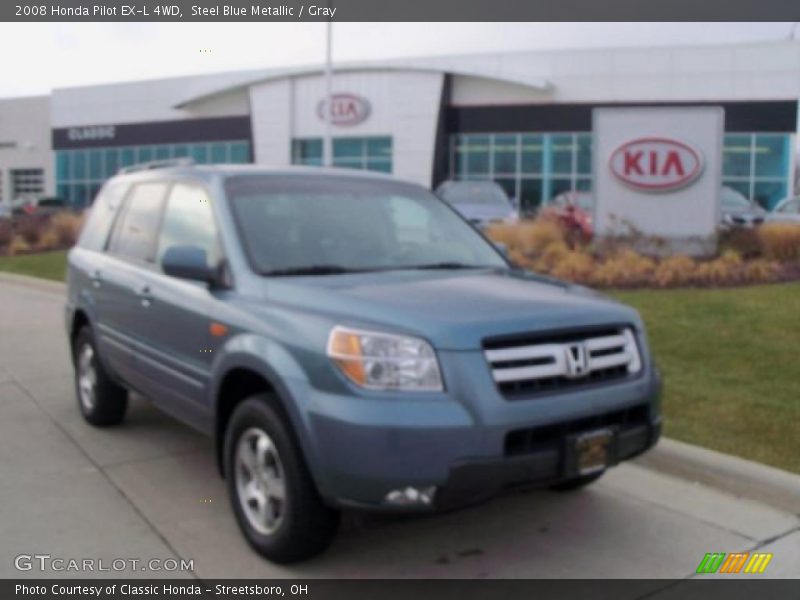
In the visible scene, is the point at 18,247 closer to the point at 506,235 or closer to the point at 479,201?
the point at 479,201

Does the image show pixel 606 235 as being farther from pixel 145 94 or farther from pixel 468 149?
pixel 145 94

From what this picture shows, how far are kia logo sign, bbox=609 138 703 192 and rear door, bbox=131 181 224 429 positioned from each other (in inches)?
400

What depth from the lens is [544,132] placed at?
36.0 m

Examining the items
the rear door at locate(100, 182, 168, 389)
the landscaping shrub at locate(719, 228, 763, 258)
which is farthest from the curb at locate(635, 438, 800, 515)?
the landscaping shrub at locate(719, 228, 763, 258)

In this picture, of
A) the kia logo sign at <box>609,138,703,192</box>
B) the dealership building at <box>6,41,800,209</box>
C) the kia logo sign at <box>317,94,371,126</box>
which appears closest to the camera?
the kia logo sign at <box>609,138,703,192</box>

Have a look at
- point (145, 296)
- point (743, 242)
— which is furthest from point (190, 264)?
point (743, 242)

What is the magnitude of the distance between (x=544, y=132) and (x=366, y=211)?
32402 millimetres

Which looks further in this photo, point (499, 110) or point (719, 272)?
point (499, 110)

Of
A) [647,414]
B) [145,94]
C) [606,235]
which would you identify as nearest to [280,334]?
[647,414]

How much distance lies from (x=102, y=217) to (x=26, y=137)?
2108 inches

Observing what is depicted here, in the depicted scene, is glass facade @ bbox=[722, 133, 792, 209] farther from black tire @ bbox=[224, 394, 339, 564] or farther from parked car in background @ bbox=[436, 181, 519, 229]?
black tire @ bbox=[224, 394, 339, 564]

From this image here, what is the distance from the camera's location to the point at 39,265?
18.2m

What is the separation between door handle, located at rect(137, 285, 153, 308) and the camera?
198 inches

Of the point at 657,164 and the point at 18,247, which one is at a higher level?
the point at 657,164
